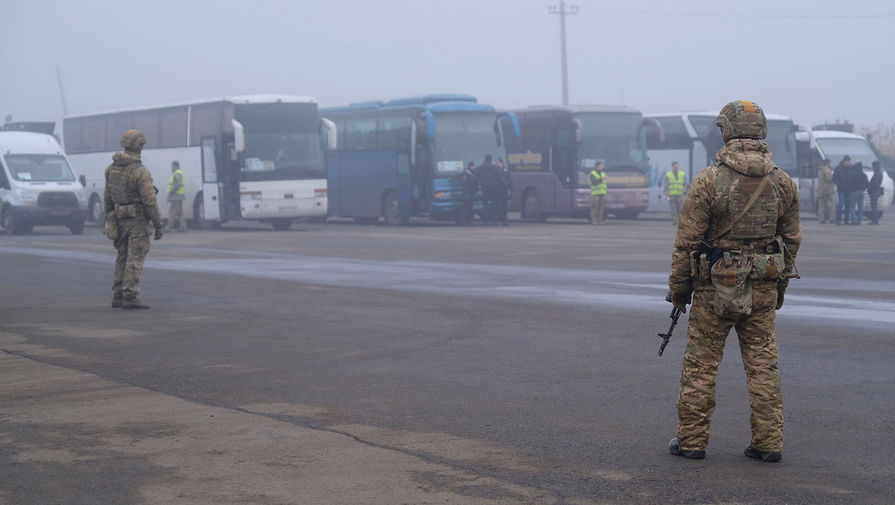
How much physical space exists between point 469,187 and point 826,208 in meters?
9.94

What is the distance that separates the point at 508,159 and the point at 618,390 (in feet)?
103

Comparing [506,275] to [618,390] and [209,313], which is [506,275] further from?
[618,390]

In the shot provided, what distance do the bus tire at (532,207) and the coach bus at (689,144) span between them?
412 cm

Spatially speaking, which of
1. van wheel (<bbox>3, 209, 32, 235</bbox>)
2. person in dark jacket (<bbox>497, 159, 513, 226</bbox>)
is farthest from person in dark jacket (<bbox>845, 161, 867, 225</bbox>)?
van wheel (<bbox>3, 209, 32, 235</bbox>)

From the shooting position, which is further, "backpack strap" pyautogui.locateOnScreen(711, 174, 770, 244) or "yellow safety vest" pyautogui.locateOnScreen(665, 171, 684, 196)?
"yellow safety vest" pyautogui.locateOnScreen(665, 171, 684, 196)

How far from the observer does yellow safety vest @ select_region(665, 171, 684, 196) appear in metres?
36.2

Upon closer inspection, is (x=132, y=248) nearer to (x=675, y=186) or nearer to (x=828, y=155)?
(x=675, y=186)

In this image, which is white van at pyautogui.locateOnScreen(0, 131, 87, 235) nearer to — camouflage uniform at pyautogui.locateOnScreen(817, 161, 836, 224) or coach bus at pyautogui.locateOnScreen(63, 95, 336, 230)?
coach bus at pyautogui.locateOnScreen(63, 95, 336, 230)

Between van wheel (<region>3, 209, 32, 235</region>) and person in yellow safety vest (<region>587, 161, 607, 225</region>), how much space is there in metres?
15.4

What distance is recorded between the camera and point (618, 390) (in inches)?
336

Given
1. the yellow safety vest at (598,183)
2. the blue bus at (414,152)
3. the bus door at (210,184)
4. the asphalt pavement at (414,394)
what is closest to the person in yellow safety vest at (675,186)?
the yellow safety vest at (598,183)

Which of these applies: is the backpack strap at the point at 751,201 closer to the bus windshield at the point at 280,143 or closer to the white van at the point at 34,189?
the bus windshield at the point at 280,143

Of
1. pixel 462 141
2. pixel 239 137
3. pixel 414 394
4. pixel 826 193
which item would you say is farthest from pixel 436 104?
pixel 414 394

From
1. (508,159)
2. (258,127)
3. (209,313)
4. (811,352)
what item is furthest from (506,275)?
(508,159)
